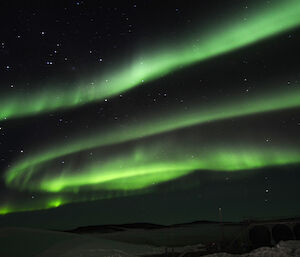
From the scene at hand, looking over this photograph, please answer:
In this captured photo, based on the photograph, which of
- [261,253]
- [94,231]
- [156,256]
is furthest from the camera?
[94,231]

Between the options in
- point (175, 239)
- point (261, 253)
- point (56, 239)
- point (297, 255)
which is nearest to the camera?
point (297, 255)

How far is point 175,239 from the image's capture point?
134250mm

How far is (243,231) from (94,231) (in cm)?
7266

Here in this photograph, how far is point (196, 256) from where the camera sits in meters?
34.8

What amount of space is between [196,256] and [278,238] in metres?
11.3

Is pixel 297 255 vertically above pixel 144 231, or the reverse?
pixel 144 231

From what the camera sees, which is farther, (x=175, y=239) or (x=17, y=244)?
(x=175, y=239)

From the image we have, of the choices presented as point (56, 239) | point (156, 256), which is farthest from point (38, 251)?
point (156, 256)

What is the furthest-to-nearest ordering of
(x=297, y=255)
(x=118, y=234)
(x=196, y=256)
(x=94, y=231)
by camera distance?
(x=118, y=234) → (x=94, y=231) → (x=196, y=256) → (x=297, y=255)

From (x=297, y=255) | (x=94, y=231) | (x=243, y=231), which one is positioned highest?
(x=94, y=231)

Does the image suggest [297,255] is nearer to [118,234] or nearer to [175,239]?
[118,234]

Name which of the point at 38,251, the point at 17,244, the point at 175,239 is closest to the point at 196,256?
the point at 38,251

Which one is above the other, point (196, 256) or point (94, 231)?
point (94, 231)

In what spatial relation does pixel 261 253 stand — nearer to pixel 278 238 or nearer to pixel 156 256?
pixel 278 238
